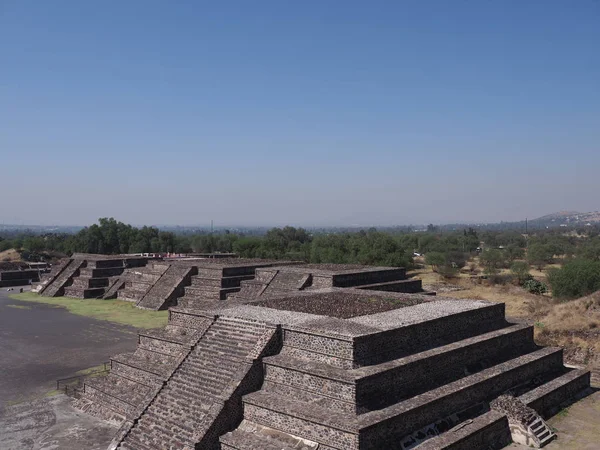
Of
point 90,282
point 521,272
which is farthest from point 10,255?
point 521,272

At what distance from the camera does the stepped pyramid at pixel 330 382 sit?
10.8 m

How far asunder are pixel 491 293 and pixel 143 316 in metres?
23.2

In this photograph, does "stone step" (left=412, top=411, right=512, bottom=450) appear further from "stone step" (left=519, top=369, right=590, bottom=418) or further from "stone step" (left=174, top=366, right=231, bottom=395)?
"stone step" (left=174, top=366, right=231, bottom=395)

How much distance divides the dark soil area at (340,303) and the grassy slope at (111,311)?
10.2 meters

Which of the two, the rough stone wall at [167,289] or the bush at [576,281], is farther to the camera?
the bush at [576,281]

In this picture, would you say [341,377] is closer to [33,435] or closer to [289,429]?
[289,429]

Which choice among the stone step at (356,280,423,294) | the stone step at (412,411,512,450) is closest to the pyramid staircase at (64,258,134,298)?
the stone step at (356,280,423,294)

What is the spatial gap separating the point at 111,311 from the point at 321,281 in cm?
1354

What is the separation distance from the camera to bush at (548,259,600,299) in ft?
103

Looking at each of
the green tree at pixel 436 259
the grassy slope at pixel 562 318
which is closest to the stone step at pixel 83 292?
the grassy slope at pixel 562 318

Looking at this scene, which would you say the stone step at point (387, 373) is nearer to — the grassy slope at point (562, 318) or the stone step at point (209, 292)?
the grassy slope at point (562, 318)

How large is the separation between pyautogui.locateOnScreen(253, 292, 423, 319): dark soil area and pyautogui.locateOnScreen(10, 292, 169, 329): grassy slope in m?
10.2

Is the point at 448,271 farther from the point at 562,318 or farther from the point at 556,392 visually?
the point at 556,392

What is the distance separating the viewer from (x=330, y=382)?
11000 mm
